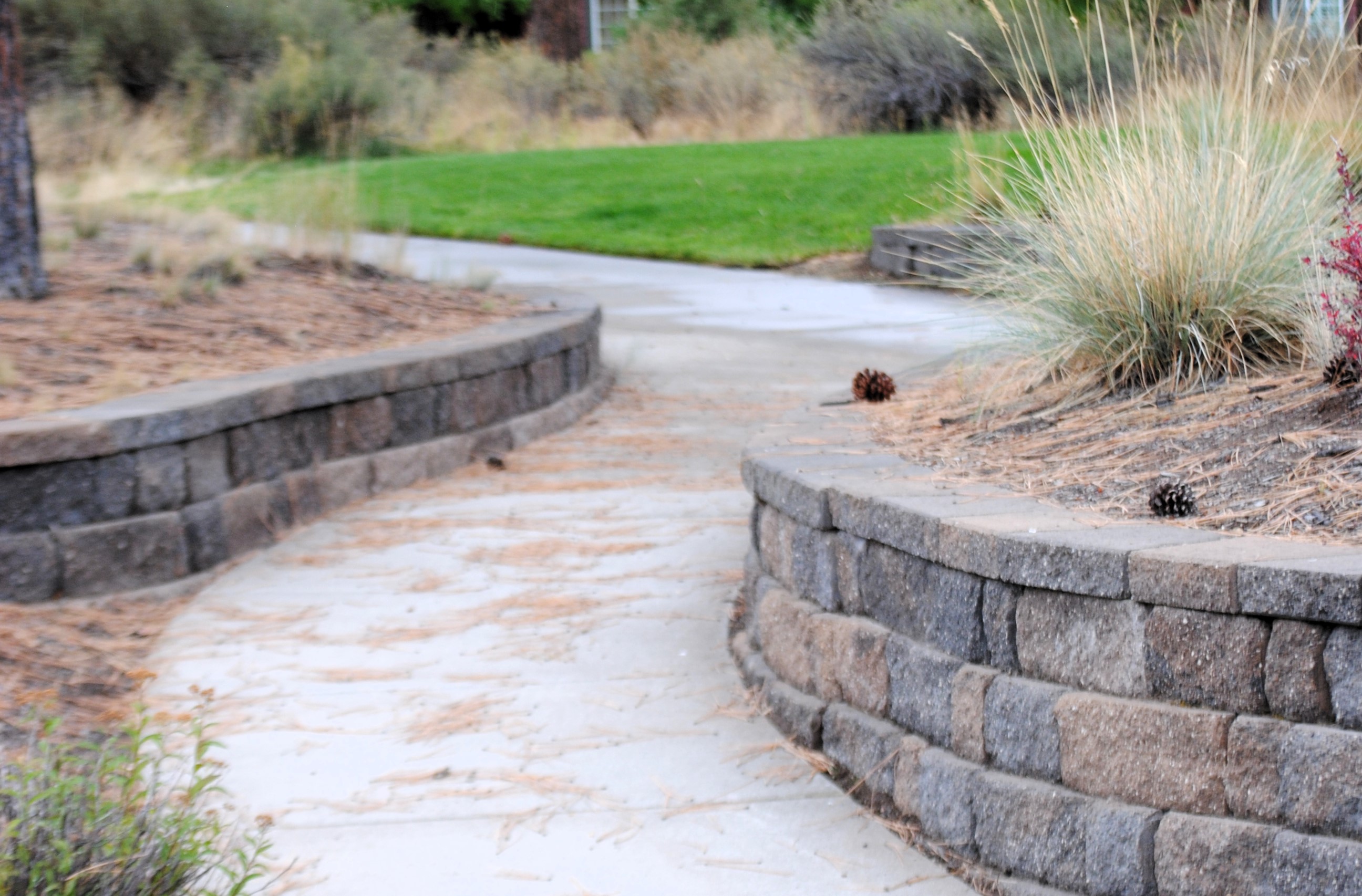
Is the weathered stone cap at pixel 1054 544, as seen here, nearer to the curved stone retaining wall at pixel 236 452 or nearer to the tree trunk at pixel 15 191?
the curved stone retaining wall at pixel 236 452

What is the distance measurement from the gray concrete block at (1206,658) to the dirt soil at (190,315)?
365cm

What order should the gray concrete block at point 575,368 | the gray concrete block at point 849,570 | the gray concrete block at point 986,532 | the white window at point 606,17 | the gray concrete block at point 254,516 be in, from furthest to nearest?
1. the white window at point 606,17
2. the gray concrete block at point 575,368
3. the gray concrete block at point 254,516
4. the gray concrete block at point 849,570
5. the gray concrete block at point 986,532

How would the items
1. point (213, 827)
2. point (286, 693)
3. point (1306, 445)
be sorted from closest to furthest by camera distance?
point (213, 827) → point (1306, 445) → point (286, 693)

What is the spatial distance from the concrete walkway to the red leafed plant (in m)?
1.64

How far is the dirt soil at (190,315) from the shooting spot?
16.6 feet

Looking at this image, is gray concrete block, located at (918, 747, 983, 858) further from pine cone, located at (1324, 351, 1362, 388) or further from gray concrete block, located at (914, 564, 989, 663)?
pine cone, located at (1324, 351, 1362, 388)

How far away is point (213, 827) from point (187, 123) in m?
16.3

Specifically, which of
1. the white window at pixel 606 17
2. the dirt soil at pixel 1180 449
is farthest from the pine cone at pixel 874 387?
the white window at pixel 606 17

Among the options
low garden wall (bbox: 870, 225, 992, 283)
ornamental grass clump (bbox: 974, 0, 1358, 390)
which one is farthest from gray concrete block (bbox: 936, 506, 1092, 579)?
low garden wall (bbox: 870, 225, 992, 283)

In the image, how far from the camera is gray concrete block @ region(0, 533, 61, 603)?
409 centimetres

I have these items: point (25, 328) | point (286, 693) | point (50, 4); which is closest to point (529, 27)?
point (50, 4)

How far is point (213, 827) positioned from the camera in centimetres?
248

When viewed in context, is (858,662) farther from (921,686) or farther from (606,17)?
(606,17)

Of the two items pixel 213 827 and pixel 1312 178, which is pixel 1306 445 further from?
pixel 213 827
